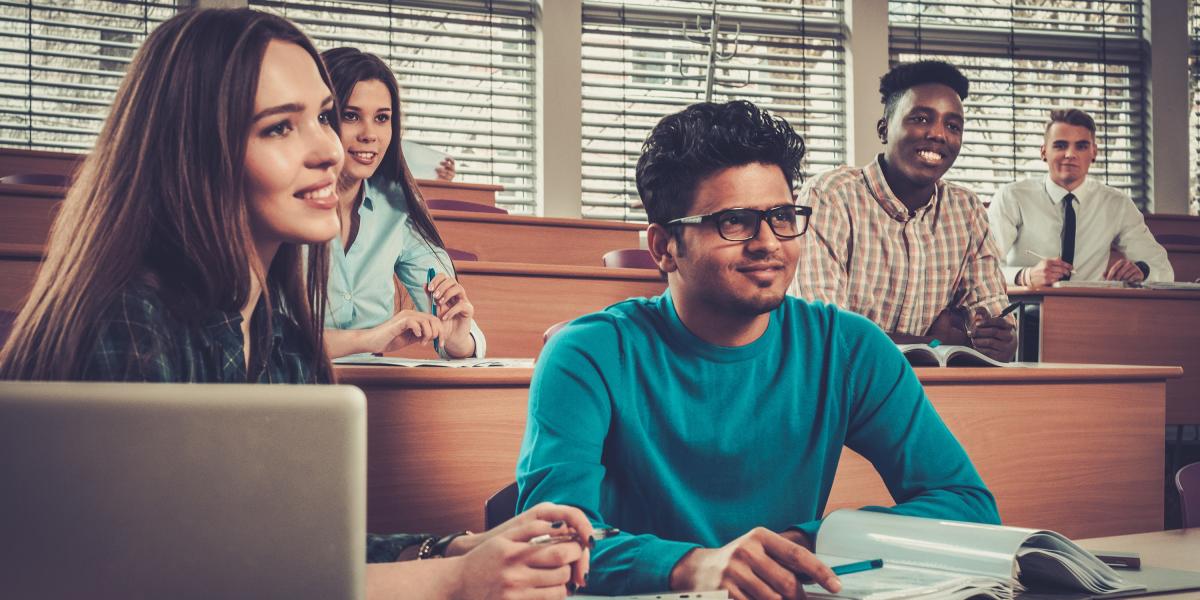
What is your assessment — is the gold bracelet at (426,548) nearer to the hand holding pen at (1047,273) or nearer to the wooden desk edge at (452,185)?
the hand holding pen at (1047,273)

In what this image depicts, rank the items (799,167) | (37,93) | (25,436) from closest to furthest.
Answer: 1. (25,436)
2. (799,167)
3. (37,93)

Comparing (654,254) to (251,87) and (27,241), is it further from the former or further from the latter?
(27,241)

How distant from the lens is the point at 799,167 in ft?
4.70

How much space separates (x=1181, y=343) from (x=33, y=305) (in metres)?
3.53

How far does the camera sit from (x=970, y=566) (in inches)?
36.1

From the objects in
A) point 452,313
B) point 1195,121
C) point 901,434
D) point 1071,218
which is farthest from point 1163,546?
point 1195,121

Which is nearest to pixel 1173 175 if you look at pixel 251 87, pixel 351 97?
pixel 351 97

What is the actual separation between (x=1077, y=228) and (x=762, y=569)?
442cm

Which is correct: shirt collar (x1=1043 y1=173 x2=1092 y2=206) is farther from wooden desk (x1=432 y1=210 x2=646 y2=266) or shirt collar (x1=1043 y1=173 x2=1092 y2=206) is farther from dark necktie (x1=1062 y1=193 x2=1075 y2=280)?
wooden desk (x1=432 y1=210 x2=646 y2=266)

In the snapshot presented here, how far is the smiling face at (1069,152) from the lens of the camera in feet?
15.5

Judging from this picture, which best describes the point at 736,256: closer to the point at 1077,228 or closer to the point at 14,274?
the point at 14,274

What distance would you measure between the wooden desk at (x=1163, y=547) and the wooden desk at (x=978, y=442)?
2.11 ft

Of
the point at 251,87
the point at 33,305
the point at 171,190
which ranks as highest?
the point at 251,87

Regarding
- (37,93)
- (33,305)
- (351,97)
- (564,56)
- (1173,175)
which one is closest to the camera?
(33,305)
